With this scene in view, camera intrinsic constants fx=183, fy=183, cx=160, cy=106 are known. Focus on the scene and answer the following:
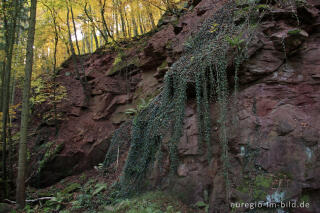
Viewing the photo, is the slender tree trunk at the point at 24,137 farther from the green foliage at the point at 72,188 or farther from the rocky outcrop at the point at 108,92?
the rocky outcrop at the point at 108,92

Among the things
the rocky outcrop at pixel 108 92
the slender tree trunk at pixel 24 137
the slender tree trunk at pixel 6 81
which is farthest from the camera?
the rocky outcrop at pixel 108 92

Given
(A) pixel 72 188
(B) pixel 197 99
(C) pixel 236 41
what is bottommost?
(A) pixel 72 188

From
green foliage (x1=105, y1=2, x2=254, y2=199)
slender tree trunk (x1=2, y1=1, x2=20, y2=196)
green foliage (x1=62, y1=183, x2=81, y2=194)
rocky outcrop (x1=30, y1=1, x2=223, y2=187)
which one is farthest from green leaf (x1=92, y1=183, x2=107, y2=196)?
slender tree trunk (x1=2, y1=1, x2=20, y2=196)

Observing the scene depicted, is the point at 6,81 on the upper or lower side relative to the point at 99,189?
upper

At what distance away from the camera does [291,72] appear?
173 inches

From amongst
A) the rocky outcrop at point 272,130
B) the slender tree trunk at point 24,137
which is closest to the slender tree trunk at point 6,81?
the slender tree trunk at point 24,137

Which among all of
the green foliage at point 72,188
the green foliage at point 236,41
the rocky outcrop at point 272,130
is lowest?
the green foliage at point 72,188

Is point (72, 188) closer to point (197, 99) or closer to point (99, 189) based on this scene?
point (99, 189)

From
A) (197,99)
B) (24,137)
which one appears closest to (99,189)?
(24,137)

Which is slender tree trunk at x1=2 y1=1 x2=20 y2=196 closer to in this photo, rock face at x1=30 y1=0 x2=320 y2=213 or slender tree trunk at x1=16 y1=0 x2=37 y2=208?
slender tree trunk at x1=16 y1=0 x2=37 y2=208

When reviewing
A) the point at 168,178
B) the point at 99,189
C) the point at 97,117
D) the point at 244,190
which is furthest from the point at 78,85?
the point at 244,190

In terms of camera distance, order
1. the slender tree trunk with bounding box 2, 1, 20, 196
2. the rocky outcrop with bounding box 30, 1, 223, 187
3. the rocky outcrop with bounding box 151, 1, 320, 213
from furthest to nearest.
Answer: the rocky outcrop with bounding box 30, 1, 223, 187 → the slender tree trunk with bounding box 2, 1, 20, 196 → the rocky outcrop with bounding box 151, 1, 320, 213

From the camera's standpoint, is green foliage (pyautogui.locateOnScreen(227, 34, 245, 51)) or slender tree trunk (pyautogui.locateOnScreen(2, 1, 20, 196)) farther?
slender tree trunk (pyautogui.locateOnScreen(2, 1, 20, 196))

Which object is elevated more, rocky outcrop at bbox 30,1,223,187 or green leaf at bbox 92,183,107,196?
rocky outcrop at bbox 30,1,223,187
